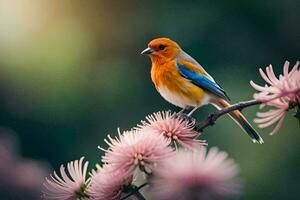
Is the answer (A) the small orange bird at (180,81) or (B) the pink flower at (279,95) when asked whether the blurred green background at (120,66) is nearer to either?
(A) the small orange bird at (180,81)

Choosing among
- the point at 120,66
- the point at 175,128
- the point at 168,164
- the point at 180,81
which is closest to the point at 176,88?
the point at 180,81

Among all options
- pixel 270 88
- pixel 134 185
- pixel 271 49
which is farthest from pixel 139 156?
pixel 271 49

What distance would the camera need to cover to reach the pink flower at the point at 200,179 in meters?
1.18

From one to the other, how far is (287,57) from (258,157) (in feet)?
10.8

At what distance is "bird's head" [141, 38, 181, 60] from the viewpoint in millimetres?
3484

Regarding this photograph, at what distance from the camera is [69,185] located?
1567mm

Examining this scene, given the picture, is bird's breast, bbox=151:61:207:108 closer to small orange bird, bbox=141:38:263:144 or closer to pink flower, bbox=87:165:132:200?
small orange bird, bbox=141:38:263:144

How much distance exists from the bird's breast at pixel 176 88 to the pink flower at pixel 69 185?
173 cm

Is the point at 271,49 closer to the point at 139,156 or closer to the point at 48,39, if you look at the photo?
the point at 48,39

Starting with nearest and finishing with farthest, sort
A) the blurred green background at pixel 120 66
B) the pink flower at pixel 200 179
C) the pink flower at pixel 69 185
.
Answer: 1. the pink flower at pixel 200 179
2. the pink flower at pixel 69 185
3. the blurred green background at pixel 120 66

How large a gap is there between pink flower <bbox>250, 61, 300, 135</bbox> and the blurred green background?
680cm

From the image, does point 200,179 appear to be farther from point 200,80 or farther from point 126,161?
point 200,80

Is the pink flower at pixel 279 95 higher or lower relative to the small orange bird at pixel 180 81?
lower

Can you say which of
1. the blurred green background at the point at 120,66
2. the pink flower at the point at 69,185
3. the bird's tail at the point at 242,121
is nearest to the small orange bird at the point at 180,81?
the bird's tail at the point at 242,121
